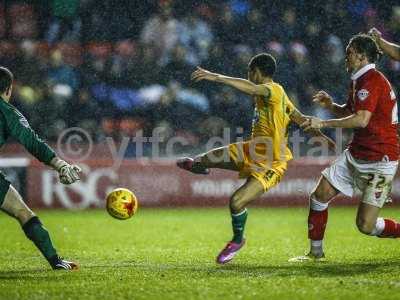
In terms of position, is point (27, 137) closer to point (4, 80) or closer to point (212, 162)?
point (4, 80)

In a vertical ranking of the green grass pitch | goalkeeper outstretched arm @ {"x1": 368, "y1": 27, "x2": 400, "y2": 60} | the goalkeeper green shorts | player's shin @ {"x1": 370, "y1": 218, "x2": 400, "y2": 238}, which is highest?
goalkeeper outstretched arm @ {"x1": 368, "y1": 27, "x2": 400, "y2": 60}

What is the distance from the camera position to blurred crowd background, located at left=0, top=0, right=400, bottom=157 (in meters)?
17.5

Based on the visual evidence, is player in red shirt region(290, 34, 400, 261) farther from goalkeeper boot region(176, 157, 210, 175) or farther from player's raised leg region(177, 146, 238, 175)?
goalkeeper boot region(176, 157, 210, 175)

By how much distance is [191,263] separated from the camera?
852 centimetres

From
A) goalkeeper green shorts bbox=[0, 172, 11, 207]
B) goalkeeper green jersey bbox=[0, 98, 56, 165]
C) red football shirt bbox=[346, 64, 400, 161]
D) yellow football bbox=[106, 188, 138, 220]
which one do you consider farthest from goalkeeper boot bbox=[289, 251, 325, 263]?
goalkeeper green shorts bbox=[0, 172, 11, 207]

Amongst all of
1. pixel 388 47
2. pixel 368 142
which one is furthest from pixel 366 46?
pixel 368 142

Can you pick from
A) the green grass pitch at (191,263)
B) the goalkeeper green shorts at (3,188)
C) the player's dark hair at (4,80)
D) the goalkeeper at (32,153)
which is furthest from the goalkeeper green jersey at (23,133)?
the green grass pitch at (191,263)

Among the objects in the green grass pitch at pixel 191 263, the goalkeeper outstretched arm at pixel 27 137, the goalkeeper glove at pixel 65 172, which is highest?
the goalkeeper outstretched arm at pixel 27 137

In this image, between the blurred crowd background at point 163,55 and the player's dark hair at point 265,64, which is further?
the blurred crowd background at point 163,55

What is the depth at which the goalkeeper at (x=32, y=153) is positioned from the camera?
7637mm

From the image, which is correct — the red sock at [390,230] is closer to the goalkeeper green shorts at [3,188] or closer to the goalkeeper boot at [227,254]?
the goalkeeper boot at [227,254]

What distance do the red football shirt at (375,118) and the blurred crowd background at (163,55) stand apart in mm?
8950

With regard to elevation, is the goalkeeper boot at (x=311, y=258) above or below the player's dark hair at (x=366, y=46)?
below

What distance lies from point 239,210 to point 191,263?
728mm
